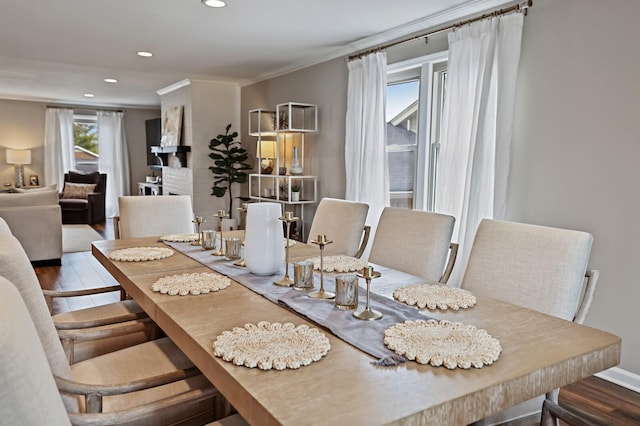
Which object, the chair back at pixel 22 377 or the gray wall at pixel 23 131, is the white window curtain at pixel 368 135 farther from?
the gray wall at pixel 23 131

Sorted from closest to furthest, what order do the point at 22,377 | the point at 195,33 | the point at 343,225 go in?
the point at 22,377 < the point at 343,225 < the point at 195,33

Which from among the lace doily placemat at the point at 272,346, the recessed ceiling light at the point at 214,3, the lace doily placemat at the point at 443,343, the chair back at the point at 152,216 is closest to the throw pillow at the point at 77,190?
the chair back at the point at 152,216

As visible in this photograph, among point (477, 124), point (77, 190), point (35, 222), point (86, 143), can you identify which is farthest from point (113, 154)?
point (477, 124)

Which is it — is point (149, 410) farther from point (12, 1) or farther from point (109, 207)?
point (109, 207)

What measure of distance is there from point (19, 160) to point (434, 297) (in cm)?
948

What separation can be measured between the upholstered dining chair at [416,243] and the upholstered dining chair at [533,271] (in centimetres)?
23

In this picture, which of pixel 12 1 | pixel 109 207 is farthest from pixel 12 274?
pixel 109 207

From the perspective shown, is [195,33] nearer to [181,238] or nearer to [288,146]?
[288,146]

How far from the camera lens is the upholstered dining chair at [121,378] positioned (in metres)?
1.19

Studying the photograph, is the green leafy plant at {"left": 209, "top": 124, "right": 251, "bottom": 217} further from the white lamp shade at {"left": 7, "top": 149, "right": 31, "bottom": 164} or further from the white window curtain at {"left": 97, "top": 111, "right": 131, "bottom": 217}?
the white lamp shade at {"left": 7, "top": 149, "right": 31, "bottom": 164}

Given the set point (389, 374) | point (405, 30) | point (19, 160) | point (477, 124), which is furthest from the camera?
point (19, 160)

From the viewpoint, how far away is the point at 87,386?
4.03ft

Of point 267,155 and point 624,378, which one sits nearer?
point 624,378

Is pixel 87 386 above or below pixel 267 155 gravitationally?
below
